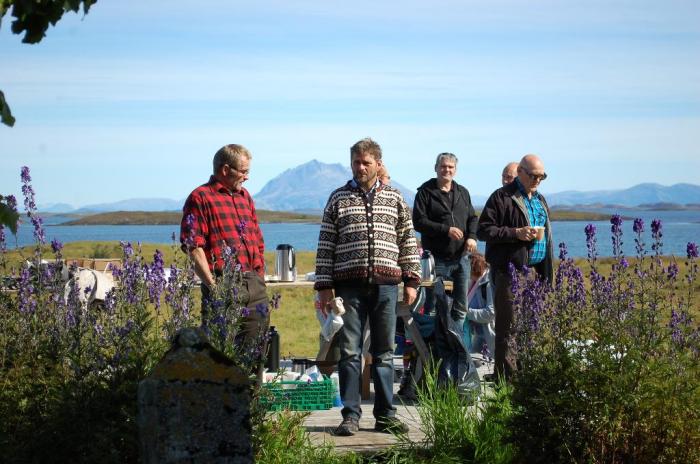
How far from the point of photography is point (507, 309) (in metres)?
8.73

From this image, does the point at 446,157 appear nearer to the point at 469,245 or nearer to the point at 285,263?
the point at 469,245

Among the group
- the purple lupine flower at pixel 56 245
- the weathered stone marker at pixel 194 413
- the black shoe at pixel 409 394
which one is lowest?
the black shoe at pixel 409 394

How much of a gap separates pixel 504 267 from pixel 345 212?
2.05 metres

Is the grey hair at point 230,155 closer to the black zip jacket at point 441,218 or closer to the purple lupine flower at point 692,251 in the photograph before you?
the black zip jacket at point 441,218

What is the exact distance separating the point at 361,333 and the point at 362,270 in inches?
19.1

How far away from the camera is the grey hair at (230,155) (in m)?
7.21

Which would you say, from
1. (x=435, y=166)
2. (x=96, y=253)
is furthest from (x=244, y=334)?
(x=96, y=253)

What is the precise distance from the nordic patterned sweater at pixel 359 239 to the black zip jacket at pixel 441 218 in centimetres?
211

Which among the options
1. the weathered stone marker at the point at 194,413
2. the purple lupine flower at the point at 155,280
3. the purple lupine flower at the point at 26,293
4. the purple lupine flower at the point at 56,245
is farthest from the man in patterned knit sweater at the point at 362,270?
the weathered stone marker at the point at 194,413

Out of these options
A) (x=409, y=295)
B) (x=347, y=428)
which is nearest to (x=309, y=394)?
(x=347, y=428)

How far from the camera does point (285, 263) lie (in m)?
13.2

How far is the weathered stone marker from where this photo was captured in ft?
11.2

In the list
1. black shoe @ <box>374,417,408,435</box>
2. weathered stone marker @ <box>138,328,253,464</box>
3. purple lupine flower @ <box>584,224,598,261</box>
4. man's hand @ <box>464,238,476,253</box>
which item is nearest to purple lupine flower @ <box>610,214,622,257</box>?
purple lupine flower @ <box>584,224,598,261</box>

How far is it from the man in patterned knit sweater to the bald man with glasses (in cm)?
164
